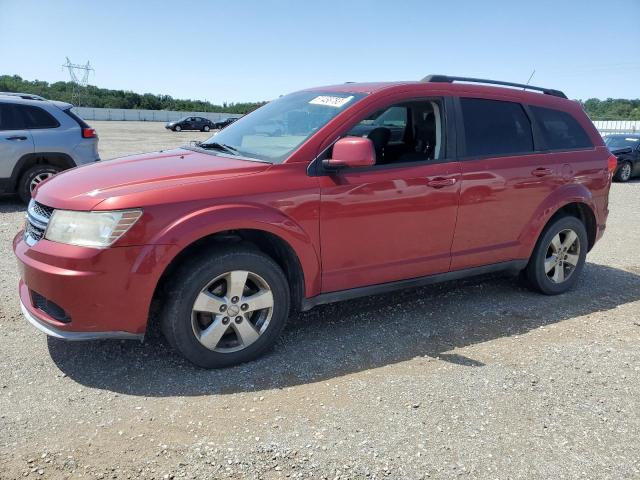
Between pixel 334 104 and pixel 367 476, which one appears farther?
pixel 334 104

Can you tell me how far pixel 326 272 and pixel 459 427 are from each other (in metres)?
1.33

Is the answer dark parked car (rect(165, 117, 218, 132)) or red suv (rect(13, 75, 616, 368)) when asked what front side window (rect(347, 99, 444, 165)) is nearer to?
red suv (rect(13, 75, 616, 368))

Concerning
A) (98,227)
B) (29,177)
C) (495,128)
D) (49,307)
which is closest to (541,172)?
(495,128)

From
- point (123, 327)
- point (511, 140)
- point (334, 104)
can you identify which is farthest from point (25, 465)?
point (511, 140)

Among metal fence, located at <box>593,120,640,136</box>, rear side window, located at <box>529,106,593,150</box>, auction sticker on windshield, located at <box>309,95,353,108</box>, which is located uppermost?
metal fence, located at <box>593,120,640,136</box>

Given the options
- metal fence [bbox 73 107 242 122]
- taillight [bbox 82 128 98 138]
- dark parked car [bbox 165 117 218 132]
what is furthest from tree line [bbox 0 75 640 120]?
taillight [bbox 82 128 98 138]

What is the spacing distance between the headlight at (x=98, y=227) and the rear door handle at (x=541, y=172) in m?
3.30

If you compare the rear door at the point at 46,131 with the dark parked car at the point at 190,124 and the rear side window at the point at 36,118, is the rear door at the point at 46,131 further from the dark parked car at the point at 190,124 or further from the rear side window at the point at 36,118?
the dark parked car at the point at 190,124

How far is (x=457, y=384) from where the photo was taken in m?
3.37

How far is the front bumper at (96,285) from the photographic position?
119 inches

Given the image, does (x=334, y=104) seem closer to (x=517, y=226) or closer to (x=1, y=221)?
(x=517, y=226)

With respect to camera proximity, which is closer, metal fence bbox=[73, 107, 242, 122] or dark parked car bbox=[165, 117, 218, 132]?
dark parked car bbox=[165, 117, 218, 132]

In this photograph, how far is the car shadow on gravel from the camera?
334 cm

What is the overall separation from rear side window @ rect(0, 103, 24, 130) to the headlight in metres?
6.46
